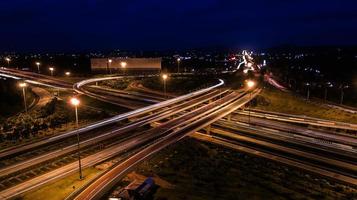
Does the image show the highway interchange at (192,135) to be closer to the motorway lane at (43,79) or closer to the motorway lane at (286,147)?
the motorway lane at (286,147)

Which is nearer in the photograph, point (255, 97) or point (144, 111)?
point (144, 111)

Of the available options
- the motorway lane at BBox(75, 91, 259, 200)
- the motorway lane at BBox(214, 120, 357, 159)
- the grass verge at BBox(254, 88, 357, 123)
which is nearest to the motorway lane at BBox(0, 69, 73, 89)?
the motorway lane at BBox(75, 91, 259, 200)

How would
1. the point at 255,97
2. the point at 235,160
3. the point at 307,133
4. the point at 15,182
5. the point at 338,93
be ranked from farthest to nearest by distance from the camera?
the point at 338,93, the point at 255,97, the point at 307,133, the point at 235,160, the point at 15,182

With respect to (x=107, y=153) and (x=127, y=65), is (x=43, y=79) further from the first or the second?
(x=107, y=153)

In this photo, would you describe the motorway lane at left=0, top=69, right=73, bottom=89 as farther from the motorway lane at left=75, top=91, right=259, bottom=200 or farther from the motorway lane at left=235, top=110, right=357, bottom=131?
the motorway lane at left=235, top=110, right=357, bottom=131

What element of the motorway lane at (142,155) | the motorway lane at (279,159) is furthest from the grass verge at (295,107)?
the motorway lane at (279,159)

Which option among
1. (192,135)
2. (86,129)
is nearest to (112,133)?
(86,129)

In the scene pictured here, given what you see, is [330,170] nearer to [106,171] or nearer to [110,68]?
[106,171]

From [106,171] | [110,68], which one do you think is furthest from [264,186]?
[110,68]
